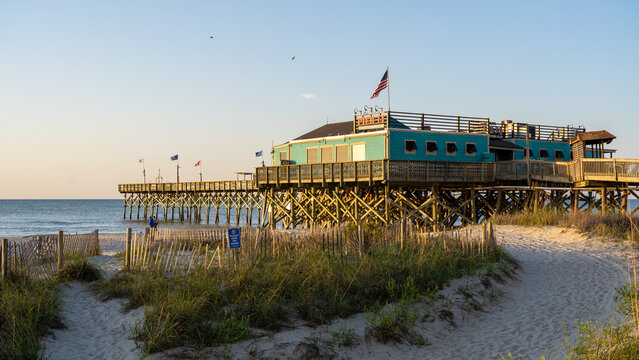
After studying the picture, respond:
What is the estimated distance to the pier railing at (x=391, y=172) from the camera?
993 inches

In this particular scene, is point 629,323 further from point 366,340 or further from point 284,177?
point 284,177

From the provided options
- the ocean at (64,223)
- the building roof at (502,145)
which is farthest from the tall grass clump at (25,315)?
the ocean at (64,223)

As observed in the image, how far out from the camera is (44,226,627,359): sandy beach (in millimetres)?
8516

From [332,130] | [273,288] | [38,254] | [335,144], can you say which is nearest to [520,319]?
[273,288]

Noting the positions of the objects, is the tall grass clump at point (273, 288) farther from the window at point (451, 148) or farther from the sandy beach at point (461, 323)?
the window at point (451, 148)

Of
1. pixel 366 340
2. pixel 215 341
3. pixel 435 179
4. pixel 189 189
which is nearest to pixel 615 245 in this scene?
pixel 435 179

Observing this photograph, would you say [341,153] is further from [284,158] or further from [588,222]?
[588,222]

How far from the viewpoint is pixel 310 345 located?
8.52 metres

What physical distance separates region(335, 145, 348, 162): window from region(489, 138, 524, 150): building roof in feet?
32.1

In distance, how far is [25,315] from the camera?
8.98 meters

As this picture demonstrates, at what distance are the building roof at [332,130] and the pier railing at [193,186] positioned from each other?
15726 millimetres

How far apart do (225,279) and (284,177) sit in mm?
18434

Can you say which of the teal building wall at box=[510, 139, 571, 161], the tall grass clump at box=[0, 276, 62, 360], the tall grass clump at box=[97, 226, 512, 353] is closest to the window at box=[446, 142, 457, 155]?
the teal building wall at box=[510, 139, 571, 161]

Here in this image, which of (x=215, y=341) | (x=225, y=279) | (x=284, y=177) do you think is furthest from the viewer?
(x=284, y=177)
